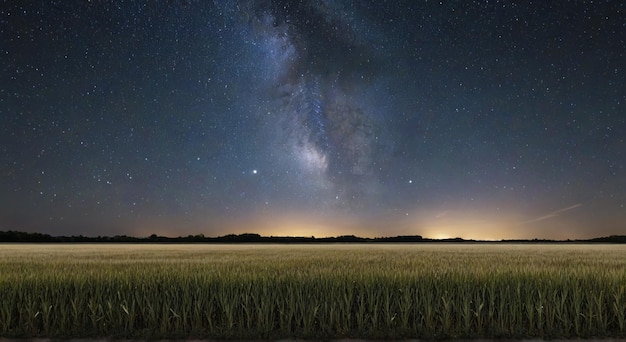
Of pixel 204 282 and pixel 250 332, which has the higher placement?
pixel 204 282

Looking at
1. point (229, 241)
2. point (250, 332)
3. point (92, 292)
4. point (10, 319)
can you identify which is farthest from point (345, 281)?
point (229, 241)

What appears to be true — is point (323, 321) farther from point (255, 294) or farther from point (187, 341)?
point (187, 341)

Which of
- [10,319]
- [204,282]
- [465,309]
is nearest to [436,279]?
[465,309]

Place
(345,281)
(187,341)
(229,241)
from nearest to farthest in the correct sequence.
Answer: (187,341) < (345,281) < (229,241)

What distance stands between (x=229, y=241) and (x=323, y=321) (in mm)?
133448

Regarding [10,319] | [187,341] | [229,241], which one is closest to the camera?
[187,341]

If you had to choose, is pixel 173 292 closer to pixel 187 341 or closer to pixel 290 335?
pixel 187 341

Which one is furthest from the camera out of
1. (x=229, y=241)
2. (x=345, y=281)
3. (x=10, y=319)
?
(x=229, y=241)

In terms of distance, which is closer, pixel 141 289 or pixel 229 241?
pixel 141 289

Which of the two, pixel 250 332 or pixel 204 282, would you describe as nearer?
pixel 250 332

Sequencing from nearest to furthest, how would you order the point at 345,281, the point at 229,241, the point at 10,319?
the point at 10,319 → the point at 345,281 → the point at 229,241

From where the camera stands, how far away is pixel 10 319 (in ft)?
36.2

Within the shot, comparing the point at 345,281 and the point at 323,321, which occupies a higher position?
the point at 345,281

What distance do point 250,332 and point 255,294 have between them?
1039 millimetres
